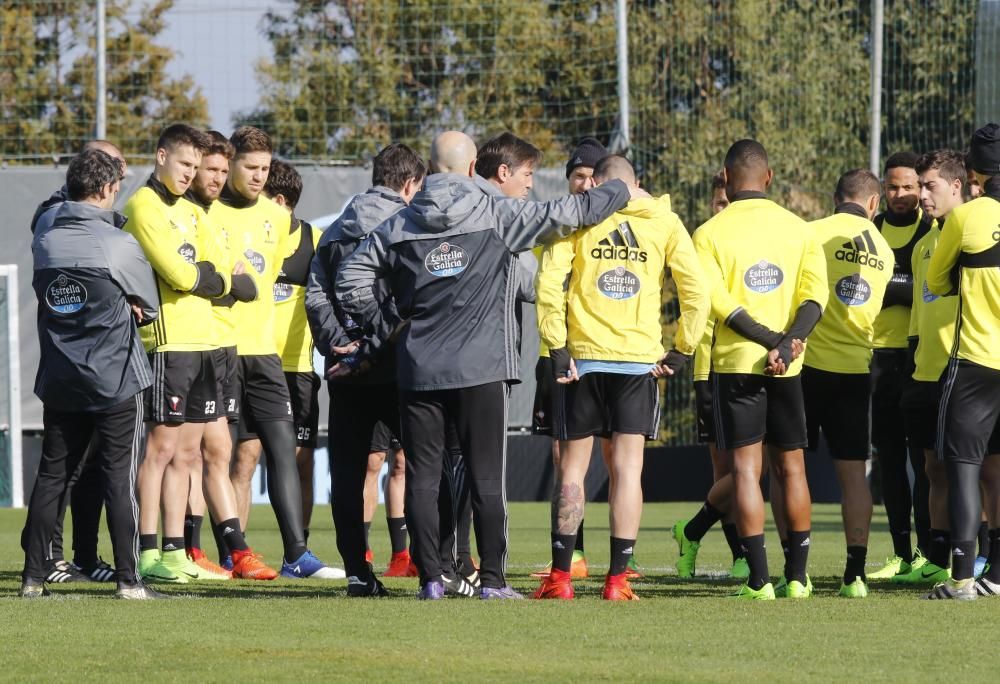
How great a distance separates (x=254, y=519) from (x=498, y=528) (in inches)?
342

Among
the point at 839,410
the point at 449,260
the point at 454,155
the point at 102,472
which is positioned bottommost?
the point at 102,472

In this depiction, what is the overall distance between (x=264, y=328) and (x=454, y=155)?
2469 mm

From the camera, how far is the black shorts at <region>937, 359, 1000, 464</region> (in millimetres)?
7090

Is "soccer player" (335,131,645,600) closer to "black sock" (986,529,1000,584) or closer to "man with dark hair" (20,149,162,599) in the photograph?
"man with dark hair" (20,149,162,599)

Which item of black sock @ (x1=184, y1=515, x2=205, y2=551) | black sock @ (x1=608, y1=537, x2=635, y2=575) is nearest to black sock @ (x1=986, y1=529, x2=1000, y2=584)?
black sock @ (x1=608, y1=537, x2=635, y2=575)

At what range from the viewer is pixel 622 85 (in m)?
18.1

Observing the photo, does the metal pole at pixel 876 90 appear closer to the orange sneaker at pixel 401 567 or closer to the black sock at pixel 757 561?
the orange sneaker at pixel 401 567

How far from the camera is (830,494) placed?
18.0 metres

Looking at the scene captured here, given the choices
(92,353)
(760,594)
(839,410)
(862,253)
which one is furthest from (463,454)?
(862,253)

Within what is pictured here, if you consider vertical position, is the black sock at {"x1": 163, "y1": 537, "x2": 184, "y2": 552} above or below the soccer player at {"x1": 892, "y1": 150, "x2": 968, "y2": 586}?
below

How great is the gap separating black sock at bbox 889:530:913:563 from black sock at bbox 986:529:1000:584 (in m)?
1.30

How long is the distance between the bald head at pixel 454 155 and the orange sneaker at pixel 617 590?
194 centimetres

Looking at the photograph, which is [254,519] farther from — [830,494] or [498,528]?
[498,528]

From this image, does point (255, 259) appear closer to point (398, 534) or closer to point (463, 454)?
point (398, 534)
